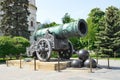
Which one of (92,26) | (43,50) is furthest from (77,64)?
(92,26)

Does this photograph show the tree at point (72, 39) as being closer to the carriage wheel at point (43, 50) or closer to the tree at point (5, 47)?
the tree at point (5, 47)

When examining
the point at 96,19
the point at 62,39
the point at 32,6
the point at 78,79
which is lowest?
the point at 78,79

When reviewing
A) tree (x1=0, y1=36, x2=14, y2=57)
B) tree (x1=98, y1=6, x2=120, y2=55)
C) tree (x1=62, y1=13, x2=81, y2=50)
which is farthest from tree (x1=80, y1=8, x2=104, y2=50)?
tree (x1=0, y1=36, x2=14, y2=57)

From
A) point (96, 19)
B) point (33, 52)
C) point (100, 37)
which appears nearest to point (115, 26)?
point (100, 37)

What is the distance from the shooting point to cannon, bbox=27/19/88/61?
68.8ft

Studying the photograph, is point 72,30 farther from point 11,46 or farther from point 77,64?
point 11,46

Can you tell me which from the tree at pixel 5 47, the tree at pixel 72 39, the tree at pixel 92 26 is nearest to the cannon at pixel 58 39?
the tree at pixel 5 47

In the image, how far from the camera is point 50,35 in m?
22.6

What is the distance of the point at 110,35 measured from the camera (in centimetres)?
3891

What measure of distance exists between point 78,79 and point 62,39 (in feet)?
24.6

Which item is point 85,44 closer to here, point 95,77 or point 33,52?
point 33,52

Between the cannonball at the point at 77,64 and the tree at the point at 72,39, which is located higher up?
the tree at the point at 72,39

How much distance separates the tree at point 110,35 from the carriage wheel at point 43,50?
53.6ft

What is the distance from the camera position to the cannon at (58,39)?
68.8ft
